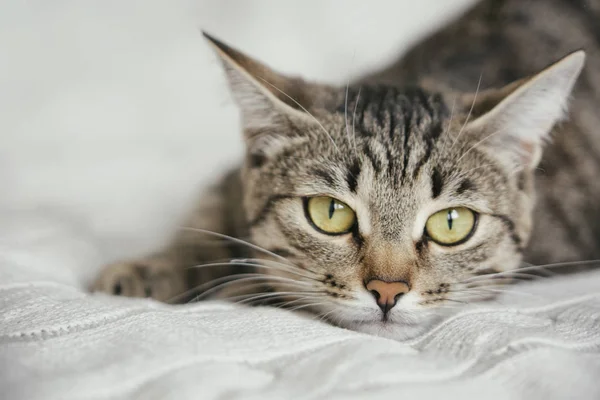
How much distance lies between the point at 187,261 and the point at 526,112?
31.1 inches

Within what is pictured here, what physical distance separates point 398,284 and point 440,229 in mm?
150

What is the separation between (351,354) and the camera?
25.4 inches

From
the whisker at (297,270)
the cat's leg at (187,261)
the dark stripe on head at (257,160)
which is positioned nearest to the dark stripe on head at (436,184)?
the whisker at (297,270)

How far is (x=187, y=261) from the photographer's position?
3.97 ft

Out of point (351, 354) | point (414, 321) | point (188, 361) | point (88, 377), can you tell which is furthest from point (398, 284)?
point (88, 377)

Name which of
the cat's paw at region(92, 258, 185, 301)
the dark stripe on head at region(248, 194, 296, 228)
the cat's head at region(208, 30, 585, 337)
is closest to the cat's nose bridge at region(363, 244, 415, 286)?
the cat's head at region(208, 30, 585, 337)

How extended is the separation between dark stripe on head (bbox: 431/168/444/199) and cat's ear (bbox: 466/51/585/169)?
0.39ft

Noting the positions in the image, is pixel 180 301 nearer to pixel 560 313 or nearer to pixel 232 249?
pixel 232 249

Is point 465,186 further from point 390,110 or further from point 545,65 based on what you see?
point 545,65

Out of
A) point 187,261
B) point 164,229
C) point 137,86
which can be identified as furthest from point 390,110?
point 137,86

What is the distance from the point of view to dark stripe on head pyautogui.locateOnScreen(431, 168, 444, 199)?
91 cm

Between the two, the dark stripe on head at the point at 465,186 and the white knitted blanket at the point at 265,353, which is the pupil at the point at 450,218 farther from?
the white knitted blanket at the point at 265,353

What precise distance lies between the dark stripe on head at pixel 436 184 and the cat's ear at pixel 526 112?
Result: 0.12 m

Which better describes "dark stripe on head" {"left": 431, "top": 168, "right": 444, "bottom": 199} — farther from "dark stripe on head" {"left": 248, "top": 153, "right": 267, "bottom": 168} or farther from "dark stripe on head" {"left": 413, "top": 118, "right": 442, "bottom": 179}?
"dark stripe on head" {"left": 248, "top": 153, "right": 267, "bottom": 168}
